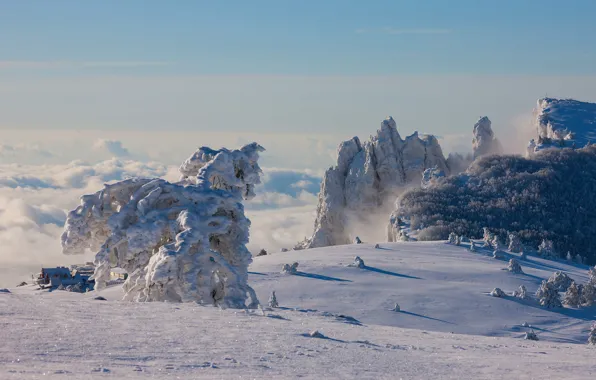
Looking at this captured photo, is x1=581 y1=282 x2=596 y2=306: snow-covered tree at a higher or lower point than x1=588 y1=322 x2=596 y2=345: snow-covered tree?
higher

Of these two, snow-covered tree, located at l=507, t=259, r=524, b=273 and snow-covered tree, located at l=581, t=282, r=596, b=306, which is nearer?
snow-covered tree, located at l=581, t=282, r=596, b=306

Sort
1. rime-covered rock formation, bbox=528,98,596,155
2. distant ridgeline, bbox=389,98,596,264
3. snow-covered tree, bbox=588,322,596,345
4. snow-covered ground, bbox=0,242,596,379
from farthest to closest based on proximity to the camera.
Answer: rime-covered rock formation, bbox=528,98,596,155
distant ridgeline, bbox=389,98,596,264
snow-covered tree, bbox=588,322,596,345
snow-covered ground, bbox=0,242,596,379

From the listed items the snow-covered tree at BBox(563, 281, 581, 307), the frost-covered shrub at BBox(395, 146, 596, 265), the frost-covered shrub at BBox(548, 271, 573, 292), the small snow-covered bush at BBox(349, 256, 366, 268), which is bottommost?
the snow-covered tree at BBox(563, 281, 581, 307)

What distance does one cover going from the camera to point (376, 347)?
76.6 ft

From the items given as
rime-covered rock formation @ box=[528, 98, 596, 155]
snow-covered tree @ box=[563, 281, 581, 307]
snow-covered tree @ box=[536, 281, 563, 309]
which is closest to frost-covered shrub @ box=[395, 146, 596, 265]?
rime-covered rock formation @ box=[528, 98, 596, 155]

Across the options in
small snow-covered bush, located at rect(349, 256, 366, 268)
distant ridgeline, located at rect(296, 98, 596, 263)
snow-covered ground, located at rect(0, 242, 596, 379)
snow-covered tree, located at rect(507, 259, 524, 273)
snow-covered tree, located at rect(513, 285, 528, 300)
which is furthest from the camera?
distant ridgeline, located at rect(296, 98, 596, 263)

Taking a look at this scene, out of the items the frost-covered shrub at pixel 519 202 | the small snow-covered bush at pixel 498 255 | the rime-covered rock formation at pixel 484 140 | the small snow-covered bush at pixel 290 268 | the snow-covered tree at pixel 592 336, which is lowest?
the snow-covered tree at pixel 592 336

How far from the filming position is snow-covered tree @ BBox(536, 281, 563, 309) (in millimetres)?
50688

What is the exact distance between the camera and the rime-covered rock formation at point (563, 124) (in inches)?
4729

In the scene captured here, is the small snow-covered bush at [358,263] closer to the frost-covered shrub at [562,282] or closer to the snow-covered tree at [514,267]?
the snow-covered tree at [514,267]

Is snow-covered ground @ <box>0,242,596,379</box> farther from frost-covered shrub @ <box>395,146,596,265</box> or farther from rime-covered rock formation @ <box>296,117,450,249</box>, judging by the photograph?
rime-covered rock formation @ <box>296,117,450,249</box>

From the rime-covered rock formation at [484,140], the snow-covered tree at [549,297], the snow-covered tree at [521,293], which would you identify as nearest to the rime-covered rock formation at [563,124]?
the rime-covered rock formation at [484,140]

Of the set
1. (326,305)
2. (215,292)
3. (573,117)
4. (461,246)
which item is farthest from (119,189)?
(573,117)

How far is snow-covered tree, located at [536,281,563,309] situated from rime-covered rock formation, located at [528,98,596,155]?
66218 mm
